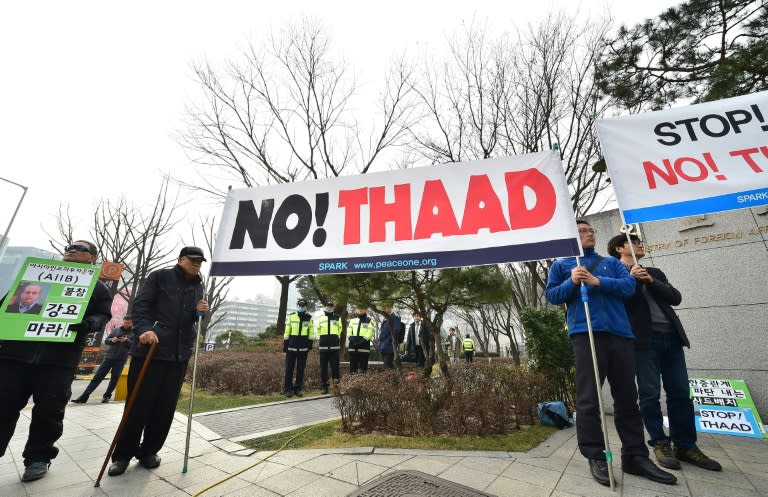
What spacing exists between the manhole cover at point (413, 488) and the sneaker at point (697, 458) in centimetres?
209

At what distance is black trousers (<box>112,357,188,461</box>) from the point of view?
121 inches

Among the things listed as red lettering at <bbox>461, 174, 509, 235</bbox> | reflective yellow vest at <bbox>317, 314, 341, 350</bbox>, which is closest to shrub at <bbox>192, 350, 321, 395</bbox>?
reflective yellow vest at <bbox>317, 314, 341, 350</bbox>

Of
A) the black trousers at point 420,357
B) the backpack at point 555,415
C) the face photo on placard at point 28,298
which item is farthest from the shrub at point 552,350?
the face photo on placard at point 28,298

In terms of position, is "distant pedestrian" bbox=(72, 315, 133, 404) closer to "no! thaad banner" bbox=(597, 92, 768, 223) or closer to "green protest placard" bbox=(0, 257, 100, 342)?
"green protest placard" bbox=(0, 257, 100, 342)

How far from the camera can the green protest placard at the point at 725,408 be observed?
4.17 meters

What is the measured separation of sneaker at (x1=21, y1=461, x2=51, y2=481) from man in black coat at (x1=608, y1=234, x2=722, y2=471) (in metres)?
5.60

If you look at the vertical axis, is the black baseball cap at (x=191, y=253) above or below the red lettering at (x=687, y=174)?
below

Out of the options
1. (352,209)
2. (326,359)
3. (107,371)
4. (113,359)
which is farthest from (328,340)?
(352,209)

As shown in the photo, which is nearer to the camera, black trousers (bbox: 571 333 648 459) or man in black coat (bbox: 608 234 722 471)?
black trousers (bbox: 571 333 648 459)

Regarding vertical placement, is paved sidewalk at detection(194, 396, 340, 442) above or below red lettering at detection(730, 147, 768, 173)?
below

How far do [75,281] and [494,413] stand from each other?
4.85 m

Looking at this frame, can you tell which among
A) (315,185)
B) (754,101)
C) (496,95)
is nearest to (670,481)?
(754,101)

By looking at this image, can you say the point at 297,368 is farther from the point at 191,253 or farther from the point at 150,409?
the point at 191,253

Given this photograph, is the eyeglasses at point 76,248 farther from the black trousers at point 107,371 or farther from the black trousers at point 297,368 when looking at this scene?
the black trousers at point 107,371
